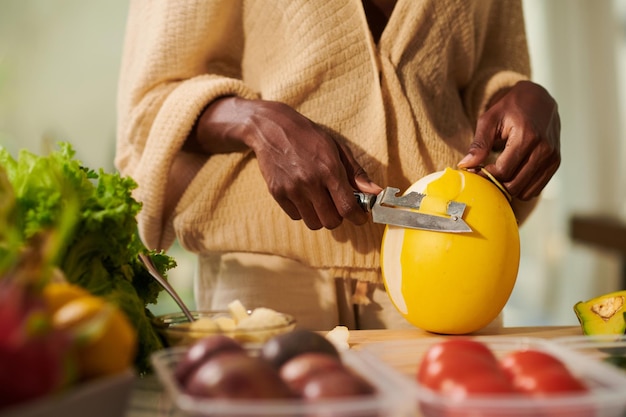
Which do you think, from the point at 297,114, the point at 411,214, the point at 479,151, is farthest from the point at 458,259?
the point at 297,114

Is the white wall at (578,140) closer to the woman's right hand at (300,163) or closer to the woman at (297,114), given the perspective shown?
the woman at (297,114)

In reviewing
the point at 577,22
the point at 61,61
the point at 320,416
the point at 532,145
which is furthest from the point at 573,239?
the point at 320,416

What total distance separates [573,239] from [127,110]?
3.03 m

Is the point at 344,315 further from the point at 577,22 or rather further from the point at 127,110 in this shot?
the point at 577,22

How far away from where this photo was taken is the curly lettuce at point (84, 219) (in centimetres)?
78

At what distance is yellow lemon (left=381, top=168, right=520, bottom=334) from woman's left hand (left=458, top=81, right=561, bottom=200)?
73mm

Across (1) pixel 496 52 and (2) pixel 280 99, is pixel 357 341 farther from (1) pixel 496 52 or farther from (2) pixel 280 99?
(1) pixel 496 52

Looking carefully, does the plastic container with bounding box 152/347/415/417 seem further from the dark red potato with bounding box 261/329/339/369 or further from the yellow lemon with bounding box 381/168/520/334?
the yellow lemon with bounding box 381/168/520/334

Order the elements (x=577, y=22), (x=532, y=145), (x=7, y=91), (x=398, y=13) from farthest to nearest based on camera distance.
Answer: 1. (x=577, y=22)
2. (x=7, y=91)
3. (x=398, y=13)
4. (x=532, y=145)

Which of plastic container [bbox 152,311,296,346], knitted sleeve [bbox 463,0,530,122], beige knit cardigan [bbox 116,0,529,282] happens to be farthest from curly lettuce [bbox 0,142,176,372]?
knitted sleeve [bbox 463,0,530,122]

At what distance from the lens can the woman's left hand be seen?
3.73 ft

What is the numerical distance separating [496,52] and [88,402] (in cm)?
116

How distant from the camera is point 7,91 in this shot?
3.10 metres

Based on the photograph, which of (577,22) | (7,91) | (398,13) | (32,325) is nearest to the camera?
(32,325)
